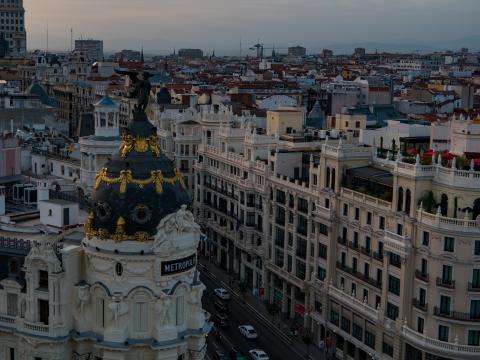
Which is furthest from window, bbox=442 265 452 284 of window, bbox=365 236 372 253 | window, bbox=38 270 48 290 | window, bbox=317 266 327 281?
window, bbox=38 270 48 290

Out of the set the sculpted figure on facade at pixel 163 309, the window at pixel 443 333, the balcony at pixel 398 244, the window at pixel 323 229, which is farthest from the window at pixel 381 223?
the sculpted figure on facade at pixel 163 309

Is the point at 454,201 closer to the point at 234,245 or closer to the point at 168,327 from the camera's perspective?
the point at 168,327

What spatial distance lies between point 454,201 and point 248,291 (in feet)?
150

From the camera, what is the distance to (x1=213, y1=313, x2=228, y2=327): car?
4006 inches

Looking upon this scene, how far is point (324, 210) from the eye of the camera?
9556cm

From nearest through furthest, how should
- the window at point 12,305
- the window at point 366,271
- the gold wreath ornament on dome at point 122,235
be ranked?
the gold wreath ornament on dome at point 122,235, the window at point 12,305, the window at point 366,271

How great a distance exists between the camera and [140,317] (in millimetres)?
55625

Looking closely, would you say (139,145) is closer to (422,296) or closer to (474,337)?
(422,296)

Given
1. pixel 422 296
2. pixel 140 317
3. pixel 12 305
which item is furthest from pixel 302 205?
pixel 140 317

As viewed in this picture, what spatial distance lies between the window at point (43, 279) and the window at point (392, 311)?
38.5m

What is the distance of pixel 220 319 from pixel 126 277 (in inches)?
1915

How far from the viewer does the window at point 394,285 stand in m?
83.1

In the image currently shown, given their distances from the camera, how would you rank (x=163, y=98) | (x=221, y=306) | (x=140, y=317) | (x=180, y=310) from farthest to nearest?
(x=163, y=98)
(x=221, y=306)
(x=180, y=310)
(x=140, y=317)

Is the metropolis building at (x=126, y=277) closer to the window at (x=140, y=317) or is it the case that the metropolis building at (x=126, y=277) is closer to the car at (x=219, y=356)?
the window at (x=140, y=317)
